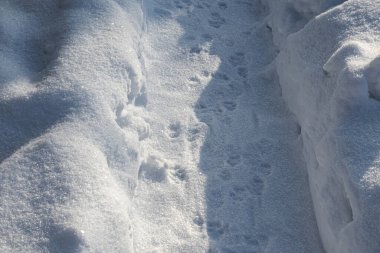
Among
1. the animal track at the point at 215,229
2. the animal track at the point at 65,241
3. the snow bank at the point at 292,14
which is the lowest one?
the animal track at the point at 215,229

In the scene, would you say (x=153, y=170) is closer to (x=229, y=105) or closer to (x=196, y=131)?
(x=196, y=131)

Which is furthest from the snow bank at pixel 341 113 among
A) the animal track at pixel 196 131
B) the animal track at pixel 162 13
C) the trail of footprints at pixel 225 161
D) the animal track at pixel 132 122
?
the animal track at pixel 162 13

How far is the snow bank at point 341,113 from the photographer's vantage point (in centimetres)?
196

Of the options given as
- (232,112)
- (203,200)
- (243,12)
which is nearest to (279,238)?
(203,200)

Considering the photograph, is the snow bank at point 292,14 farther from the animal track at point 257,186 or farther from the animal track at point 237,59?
the animal track at point 257,186

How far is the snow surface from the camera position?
1944mm

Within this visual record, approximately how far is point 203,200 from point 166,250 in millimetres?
329

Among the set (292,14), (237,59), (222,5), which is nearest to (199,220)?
(237,59)

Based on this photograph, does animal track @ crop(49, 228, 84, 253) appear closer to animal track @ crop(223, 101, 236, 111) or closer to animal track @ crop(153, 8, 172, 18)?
animal track @ crop(223, 101, 236, 111)

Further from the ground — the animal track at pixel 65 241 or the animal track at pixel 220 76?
the animal track at pixel 65 241

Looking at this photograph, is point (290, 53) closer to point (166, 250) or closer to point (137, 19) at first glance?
point (137, 19)

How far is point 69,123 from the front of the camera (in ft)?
7.12

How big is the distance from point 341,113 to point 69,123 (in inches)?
43.5

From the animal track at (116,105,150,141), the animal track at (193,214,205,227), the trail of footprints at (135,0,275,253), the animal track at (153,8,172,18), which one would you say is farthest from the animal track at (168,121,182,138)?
the animal track at (153,8,172,18)
